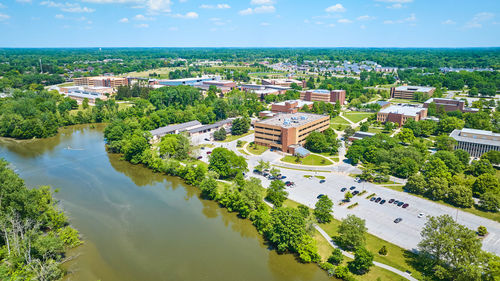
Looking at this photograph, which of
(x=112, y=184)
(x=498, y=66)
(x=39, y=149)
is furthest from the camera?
→ (x=498, y=66)

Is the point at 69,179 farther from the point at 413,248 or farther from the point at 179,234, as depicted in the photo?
the point at 413,248

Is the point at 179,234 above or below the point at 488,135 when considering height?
below

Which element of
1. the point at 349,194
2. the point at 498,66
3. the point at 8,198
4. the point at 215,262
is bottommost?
the point at 215,262

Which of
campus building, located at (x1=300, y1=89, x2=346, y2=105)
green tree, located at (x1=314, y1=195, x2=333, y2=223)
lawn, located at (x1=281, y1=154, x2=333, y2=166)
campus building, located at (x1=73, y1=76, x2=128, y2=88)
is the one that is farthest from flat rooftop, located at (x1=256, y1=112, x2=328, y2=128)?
campus building, located at (x1=73, y1=76, x2=128, y2=88)

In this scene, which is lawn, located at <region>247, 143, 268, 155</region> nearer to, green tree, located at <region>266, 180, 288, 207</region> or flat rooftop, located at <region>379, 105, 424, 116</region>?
green tree, located at <region>266, 180, 288, 207</region>

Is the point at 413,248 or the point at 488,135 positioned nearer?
the point at 413,248

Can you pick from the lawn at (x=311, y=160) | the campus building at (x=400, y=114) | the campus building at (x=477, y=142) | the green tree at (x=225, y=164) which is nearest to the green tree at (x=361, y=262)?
the green tree at (x=225, y=164)

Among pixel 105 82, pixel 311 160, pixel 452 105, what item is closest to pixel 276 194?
pixel 311 160

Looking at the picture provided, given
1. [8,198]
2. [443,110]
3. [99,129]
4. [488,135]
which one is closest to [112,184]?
[8,198]

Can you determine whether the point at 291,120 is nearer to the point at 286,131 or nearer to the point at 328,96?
the point at 286,131
